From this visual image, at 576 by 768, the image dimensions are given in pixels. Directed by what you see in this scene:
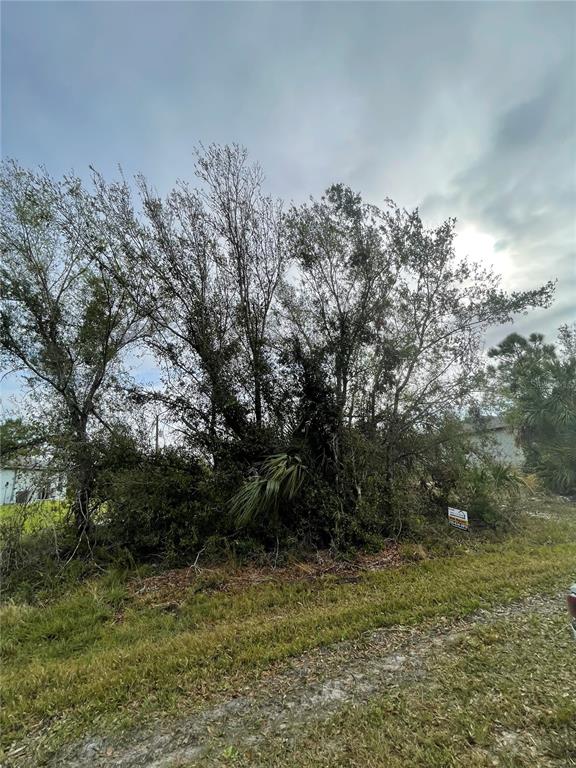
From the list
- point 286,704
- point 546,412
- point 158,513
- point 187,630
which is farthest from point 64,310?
point 546,412

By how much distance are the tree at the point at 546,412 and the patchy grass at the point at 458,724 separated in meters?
9.10

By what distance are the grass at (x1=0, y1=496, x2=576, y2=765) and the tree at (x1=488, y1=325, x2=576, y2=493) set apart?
20.2 feet

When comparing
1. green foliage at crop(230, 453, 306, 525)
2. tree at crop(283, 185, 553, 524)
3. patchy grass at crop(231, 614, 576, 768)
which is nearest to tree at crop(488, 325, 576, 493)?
tree at crop(283, 185, 553, 524)

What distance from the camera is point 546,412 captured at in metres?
10.9

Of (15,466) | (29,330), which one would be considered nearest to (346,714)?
(15,466)

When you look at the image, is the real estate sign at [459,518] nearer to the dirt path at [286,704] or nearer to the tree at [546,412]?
the dirt path at [286,704]

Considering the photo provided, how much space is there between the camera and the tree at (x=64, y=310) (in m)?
5.20

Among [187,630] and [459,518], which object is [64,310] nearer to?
[187,630]

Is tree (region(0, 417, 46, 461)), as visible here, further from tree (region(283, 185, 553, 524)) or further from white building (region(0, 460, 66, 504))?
tree (region(283, 185, 553, 524))

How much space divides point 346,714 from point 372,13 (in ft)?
23.2

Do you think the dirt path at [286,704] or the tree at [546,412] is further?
the tree at [546,412]

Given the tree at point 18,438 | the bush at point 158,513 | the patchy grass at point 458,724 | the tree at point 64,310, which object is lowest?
the patchy grass at point 458,724

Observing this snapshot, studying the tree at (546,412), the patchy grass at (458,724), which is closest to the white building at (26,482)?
the patchy grass at (458,724)

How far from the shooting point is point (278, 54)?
4.51 metres
